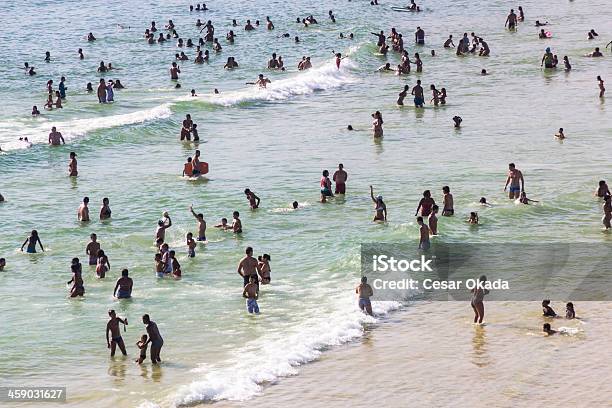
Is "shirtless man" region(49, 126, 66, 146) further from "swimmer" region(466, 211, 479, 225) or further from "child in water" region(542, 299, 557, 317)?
"child in water" region(542, 299, 557, 317)

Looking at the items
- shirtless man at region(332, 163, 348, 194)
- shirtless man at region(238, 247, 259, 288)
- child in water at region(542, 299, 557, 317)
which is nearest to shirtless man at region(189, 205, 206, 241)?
shirtless man at region(238, 247, 259, 288)

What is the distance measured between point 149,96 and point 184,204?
17.8m

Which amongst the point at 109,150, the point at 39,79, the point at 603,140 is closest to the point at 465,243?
the point at 603,140

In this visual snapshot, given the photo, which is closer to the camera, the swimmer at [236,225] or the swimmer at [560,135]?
the swimmer at [236,225]

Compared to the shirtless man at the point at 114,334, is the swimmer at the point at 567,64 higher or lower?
higher

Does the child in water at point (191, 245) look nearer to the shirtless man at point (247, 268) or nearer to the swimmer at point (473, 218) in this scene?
the shirtless man at point (247, 268)

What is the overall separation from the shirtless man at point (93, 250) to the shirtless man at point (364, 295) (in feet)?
23.7

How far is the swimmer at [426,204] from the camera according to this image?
29094mm

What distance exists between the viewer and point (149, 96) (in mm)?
49000

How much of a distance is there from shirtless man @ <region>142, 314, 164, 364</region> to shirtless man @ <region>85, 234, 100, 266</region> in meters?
6.67

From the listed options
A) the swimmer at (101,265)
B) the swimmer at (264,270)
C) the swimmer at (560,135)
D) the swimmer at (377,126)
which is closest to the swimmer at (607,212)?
the swimmer at (264,270)

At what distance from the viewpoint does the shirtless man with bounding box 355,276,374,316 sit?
22.7m

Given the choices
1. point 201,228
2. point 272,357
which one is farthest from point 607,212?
point 272,357

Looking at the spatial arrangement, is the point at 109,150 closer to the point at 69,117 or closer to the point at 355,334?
the point at 69,117
